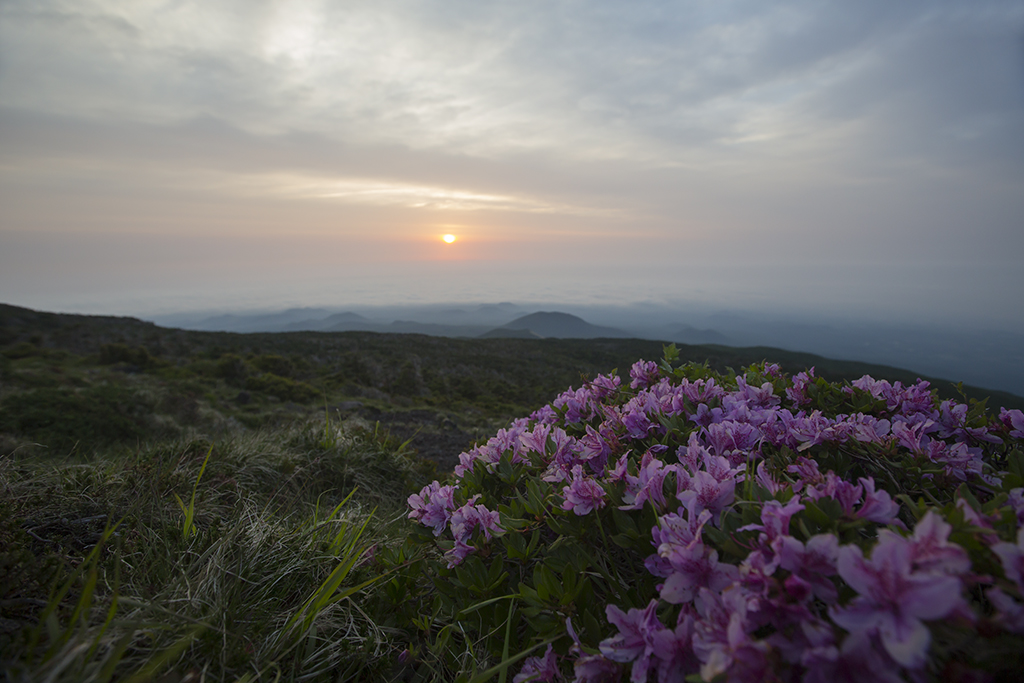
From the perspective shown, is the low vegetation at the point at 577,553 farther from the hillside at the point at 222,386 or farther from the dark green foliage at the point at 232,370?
the dark green foliage at the point at 232,370

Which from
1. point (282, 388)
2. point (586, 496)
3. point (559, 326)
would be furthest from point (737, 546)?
point (559, 326)

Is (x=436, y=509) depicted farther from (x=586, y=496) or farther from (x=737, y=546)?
(x=737, y=546)

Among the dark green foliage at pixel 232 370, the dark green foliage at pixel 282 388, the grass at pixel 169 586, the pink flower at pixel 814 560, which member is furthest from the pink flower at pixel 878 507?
the dark green foliage at pixel 232 370

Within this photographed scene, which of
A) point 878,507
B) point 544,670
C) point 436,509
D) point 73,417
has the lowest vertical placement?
point 73,417

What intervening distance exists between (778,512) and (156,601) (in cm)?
261

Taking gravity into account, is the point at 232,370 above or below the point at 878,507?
below

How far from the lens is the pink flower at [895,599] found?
903 millimetres

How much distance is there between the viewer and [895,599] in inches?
38.3

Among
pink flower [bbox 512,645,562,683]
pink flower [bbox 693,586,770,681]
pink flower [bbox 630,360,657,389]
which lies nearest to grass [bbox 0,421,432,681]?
pink flower [bbox 512,645,562,683]

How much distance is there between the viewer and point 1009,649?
3.00 ft

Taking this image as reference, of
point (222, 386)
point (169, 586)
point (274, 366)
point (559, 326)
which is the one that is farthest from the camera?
point (559, 326)

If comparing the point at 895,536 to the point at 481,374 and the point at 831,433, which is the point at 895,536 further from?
the point at 481,374

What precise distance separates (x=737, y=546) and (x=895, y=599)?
14.9 inches

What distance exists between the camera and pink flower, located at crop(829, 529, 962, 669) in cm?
90
